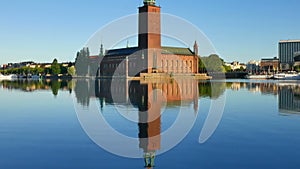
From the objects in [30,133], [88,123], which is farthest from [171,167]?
[88,123]

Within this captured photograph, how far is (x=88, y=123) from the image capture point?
12320 mm

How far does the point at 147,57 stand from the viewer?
83.4 metres

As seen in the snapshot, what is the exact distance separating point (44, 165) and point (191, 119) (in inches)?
286

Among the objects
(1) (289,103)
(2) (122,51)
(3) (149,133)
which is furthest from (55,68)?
(3) (149,133)

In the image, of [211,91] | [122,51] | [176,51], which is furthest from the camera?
[176,51]

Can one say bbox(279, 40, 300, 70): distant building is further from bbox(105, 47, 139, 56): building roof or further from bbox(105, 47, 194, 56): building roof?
bbox(105, 47, 139, 56): building roof

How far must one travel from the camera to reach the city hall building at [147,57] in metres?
82.8

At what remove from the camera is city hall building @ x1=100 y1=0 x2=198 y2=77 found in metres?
82.8

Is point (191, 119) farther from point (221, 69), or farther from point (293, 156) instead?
point (221, 69)

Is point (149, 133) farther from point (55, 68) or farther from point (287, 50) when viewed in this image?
point (287, 50)

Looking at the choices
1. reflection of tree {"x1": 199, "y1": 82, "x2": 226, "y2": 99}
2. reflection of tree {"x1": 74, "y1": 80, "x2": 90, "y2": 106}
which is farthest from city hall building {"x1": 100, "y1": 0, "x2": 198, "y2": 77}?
reflection of tree {"x1": 74, "y1": 80, "x2": 90, "y2": 106}

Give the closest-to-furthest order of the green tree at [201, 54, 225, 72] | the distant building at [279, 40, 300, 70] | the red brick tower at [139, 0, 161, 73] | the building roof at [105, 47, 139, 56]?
1. the red brick tower at [139, 0, 161, 73]
2. the building roof at [105, 47, 139, 56]
3. the green tree at [201, 54, 225, 72]
4. the distant building at [279, 40, 300, 70]

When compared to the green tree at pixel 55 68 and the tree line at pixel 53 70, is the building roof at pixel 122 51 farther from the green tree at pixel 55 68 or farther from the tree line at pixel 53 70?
the green tree at pixel 55 68

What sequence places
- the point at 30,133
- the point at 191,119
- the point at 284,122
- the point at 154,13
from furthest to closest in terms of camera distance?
the point at 154,13 → the point at 191,119 → the point at 284,122 → the point at 30,133
